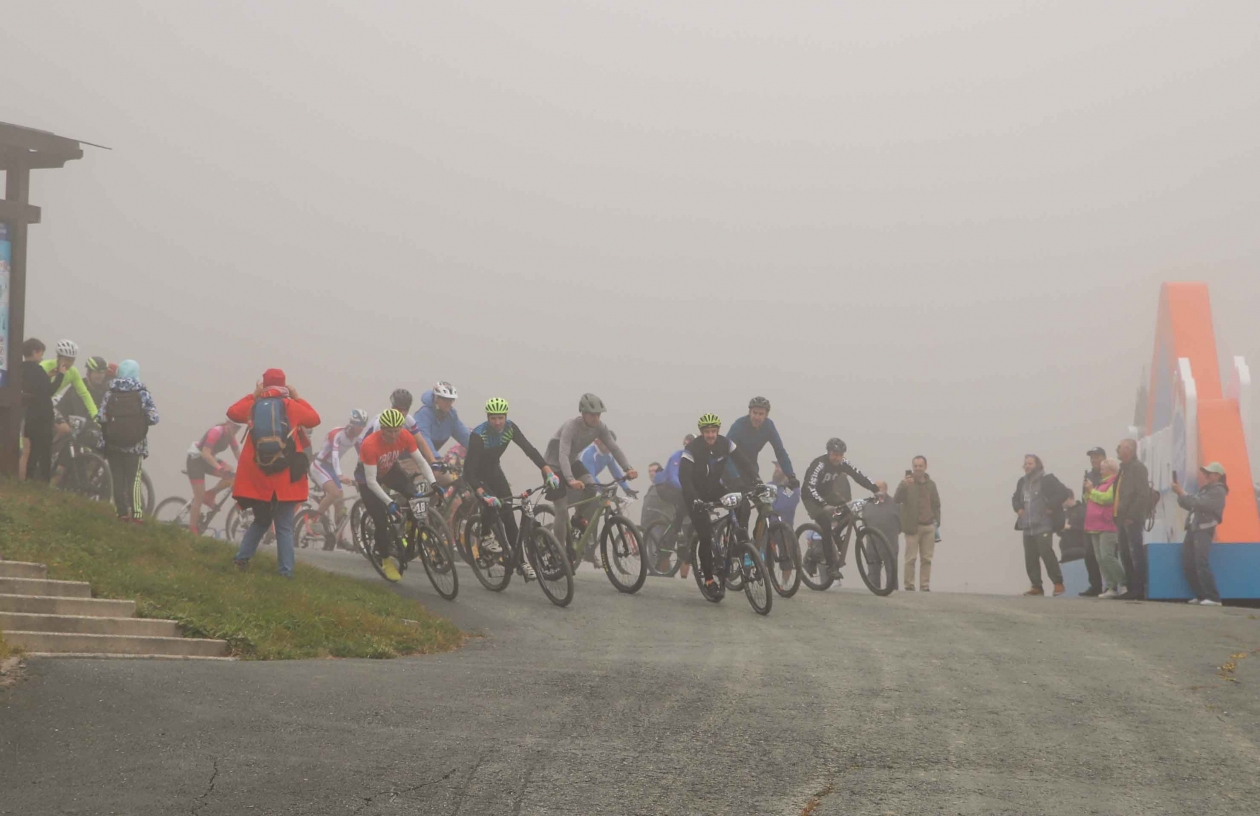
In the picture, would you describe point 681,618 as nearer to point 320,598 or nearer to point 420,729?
point 320,598

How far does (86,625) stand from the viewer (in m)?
9.10

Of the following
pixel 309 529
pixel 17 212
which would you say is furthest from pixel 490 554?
→ pixel 309 529

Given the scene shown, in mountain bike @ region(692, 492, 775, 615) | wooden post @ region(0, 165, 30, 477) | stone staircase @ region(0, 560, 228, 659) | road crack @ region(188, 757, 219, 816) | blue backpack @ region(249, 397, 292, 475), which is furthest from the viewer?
wooden post @ region(0, 165, 30, 477)

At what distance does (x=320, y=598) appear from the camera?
11062 mm

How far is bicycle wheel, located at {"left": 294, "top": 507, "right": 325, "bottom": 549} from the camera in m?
19.0

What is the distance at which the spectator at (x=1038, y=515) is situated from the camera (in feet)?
59.0

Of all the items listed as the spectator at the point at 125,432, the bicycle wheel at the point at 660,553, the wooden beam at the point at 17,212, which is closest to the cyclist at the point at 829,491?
the bicycle wheel at the point at 660,553

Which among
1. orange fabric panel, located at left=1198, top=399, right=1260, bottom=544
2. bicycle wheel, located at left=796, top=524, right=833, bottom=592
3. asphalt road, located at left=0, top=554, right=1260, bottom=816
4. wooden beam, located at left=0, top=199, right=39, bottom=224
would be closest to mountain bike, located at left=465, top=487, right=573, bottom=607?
asphalt road, located at left=0, top=554, right=1260, bottom=816

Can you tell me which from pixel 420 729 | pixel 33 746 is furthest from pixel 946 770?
pixel 33 746

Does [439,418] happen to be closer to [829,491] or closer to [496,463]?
[496,463]

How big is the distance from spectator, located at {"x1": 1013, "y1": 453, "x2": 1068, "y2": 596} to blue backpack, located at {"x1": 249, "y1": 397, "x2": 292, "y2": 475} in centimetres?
1063

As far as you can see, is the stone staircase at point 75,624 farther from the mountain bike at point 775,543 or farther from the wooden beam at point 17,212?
the mountain bike at point 775,543

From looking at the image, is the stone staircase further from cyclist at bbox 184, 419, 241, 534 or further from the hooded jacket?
cyclist at bbox 184, 419, 241, 534

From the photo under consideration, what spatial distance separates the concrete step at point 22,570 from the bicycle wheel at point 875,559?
8.40 meters
